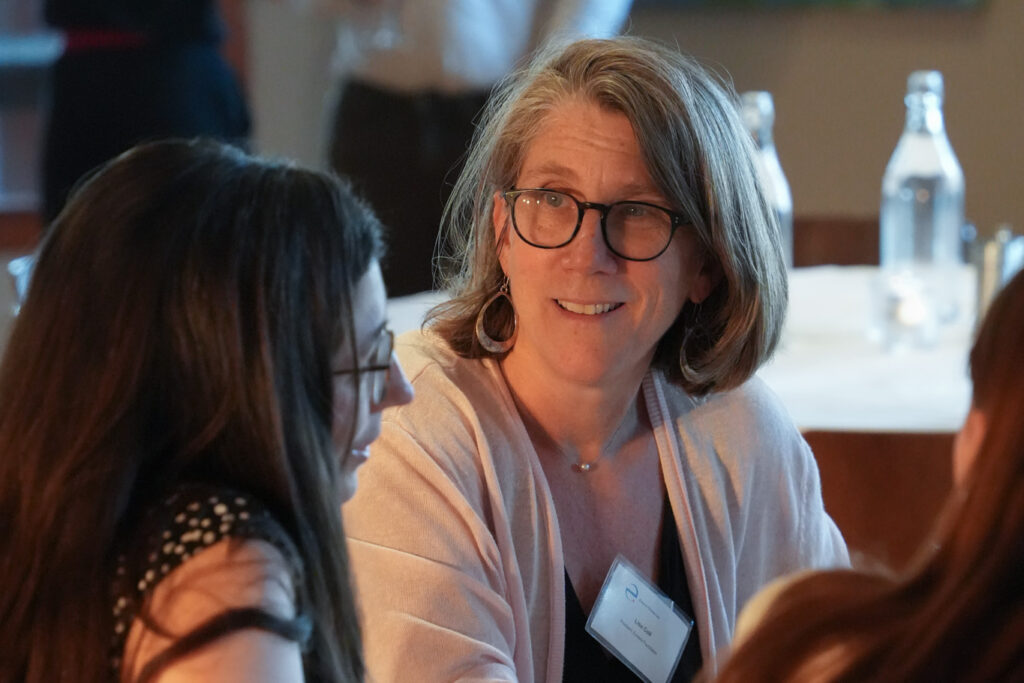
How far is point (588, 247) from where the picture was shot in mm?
1534

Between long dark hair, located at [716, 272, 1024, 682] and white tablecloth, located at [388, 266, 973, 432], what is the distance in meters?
1.13

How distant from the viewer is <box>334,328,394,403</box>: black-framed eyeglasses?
44.6 inches

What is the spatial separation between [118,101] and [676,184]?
237 cm

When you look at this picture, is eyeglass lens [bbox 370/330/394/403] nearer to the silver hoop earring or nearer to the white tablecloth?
the silver hoop earring

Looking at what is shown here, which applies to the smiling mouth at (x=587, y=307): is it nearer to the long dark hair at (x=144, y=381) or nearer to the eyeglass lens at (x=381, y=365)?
the eyeglass lens at (x=381, y=365)

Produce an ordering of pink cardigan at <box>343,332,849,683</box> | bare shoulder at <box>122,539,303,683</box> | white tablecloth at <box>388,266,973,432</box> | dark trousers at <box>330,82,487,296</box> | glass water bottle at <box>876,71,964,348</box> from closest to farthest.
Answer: bare shoulder at <box>122,539,303,683</box> < pink cardigan at <box>343,332,849,683</box> < white tablecloth at <box>388,266,973,432</box> < glass water bottle at <box>876,71,964,348</box> < dark trousers at <box>330,82,487,296</box>

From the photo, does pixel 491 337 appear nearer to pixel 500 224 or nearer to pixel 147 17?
pixel 500 224

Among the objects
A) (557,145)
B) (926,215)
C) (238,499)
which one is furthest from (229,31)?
(238,499)

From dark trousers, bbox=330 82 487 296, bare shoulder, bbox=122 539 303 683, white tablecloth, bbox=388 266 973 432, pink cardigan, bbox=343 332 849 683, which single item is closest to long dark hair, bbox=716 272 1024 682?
bare shoulder, bbox=122 539 303 683

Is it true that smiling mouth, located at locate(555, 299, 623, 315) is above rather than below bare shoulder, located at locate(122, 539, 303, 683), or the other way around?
above

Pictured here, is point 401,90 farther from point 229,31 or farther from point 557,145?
point 557,145

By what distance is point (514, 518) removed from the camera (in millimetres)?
1518

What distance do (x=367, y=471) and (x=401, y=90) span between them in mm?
2098

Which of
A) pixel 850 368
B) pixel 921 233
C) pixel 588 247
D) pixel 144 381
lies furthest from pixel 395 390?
pixel 921 233
